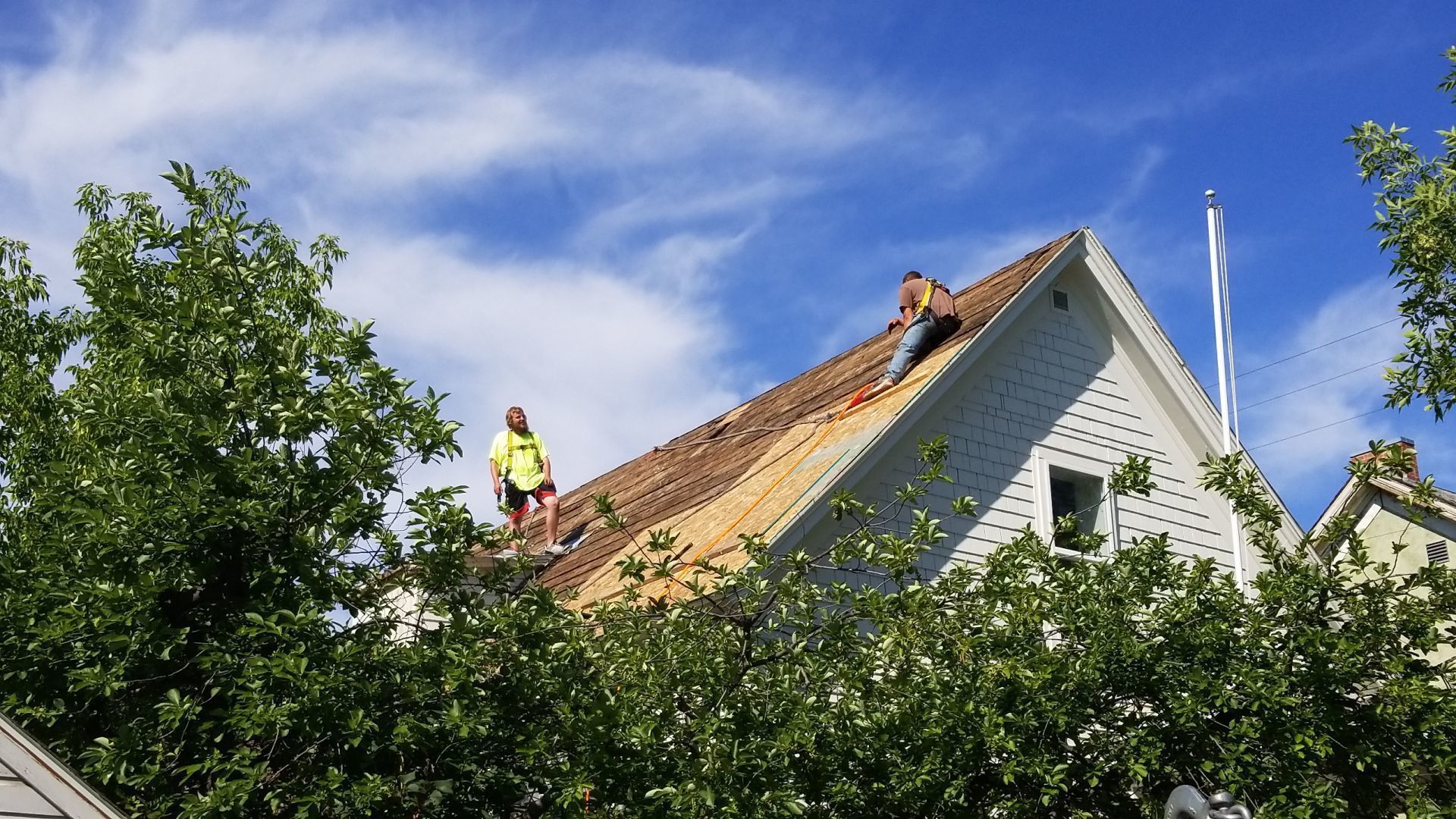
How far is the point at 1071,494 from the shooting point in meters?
14.4

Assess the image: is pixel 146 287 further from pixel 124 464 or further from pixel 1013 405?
pixel 1013 405

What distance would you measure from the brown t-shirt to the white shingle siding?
26.2 inches

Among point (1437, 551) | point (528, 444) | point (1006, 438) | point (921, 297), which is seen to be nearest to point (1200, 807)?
point (1006, 438)

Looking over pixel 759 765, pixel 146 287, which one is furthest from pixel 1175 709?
pixel 146 287

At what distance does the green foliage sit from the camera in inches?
304

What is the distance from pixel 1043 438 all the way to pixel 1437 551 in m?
19.8

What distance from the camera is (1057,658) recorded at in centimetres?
900

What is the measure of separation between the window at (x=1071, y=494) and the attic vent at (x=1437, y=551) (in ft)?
59.1

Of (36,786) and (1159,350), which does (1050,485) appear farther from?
(36,786)

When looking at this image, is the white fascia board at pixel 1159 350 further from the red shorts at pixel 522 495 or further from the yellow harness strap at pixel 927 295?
the red shorts at pixel 522 495

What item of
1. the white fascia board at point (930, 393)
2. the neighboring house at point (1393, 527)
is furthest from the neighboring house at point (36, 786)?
the neighboring house at point (1393, 527)

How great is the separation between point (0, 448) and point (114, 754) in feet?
22.8

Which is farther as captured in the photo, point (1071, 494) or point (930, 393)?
point (1071, 494)

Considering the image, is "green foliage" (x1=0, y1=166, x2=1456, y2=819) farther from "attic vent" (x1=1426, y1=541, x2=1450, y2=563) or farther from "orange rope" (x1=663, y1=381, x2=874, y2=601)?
"attic vent" (x1=1426, y1=541, x2=1450, y2=563)
